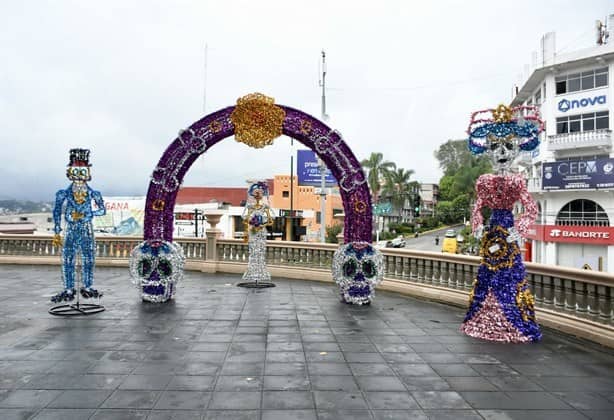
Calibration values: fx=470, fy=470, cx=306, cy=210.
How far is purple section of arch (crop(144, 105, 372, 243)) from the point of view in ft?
33.6

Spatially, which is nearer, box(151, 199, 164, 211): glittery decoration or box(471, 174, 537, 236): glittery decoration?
box(471, 174, 537, 236): glittery decoration

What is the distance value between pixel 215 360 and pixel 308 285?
22.6ft

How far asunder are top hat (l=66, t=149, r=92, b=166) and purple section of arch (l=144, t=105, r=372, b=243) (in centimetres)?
142

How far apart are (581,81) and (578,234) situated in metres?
9.35

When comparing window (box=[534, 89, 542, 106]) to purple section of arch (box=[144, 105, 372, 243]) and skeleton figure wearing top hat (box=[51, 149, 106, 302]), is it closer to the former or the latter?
purple section of arch (box=[144, 105, 372, 243])

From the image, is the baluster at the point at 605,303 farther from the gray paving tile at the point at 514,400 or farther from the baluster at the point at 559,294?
the gray paving tile at the point at 514,400

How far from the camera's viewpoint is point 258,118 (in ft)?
33.4

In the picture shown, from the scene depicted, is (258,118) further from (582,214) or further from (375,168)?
(375,168)

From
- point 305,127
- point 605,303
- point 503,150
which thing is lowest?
point 605,303

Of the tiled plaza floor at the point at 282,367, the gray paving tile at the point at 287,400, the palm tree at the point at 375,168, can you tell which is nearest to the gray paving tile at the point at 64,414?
the tiled plaza floor at the point at 282,367

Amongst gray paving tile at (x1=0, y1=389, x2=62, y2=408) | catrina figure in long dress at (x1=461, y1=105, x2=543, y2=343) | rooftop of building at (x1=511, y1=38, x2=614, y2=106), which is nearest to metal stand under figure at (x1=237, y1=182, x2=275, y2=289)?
catrina figure in long dress at (x1=461, y1=105, x2=543, y2=343)

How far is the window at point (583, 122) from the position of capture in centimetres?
2802

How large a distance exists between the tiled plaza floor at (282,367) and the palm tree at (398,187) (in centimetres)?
4681

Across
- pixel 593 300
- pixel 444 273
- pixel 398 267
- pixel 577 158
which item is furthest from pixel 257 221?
pixel 577 158
